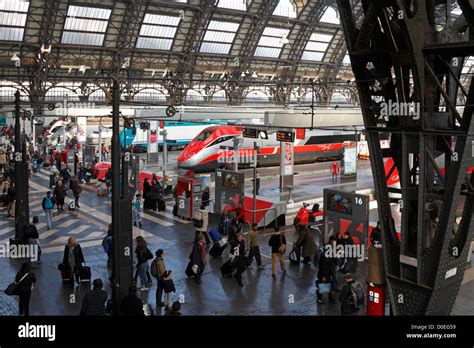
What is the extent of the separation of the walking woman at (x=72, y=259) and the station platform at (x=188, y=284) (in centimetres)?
34

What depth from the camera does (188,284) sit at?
13891mm

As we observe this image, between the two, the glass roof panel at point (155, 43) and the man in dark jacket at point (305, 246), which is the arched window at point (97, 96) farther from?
the man in dark jacket at point (305, 246)

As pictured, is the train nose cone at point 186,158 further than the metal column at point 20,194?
Yes

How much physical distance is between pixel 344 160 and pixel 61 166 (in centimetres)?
1588

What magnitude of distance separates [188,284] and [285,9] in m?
37.6

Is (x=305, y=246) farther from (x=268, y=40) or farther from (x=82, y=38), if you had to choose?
(x=268, y=40)

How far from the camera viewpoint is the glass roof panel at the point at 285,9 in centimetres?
4681


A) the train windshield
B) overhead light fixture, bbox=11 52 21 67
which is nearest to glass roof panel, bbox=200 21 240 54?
overhead light fixture, bbox=11 52 21 67

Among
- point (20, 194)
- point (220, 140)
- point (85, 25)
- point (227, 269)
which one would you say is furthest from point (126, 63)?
point (227, 269)

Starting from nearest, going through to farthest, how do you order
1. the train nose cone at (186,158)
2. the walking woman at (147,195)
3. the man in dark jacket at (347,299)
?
the man in dark jacket at (347,299)
the walking woman at (147,195)
the train nose cone at (186,158)

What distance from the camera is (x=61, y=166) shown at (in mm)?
32750

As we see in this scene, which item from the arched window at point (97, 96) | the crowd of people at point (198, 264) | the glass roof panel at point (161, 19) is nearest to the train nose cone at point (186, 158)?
the crowd of people at point (198, 264)

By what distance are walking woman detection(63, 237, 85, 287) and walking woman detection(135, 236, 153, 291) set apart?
57.5 inches

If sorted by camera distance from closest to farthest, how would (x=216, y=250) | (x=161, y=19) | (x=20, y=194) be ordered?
1. (x=216, y=250)
2. (x=20, y=194)
3. (x=161, y=19)
